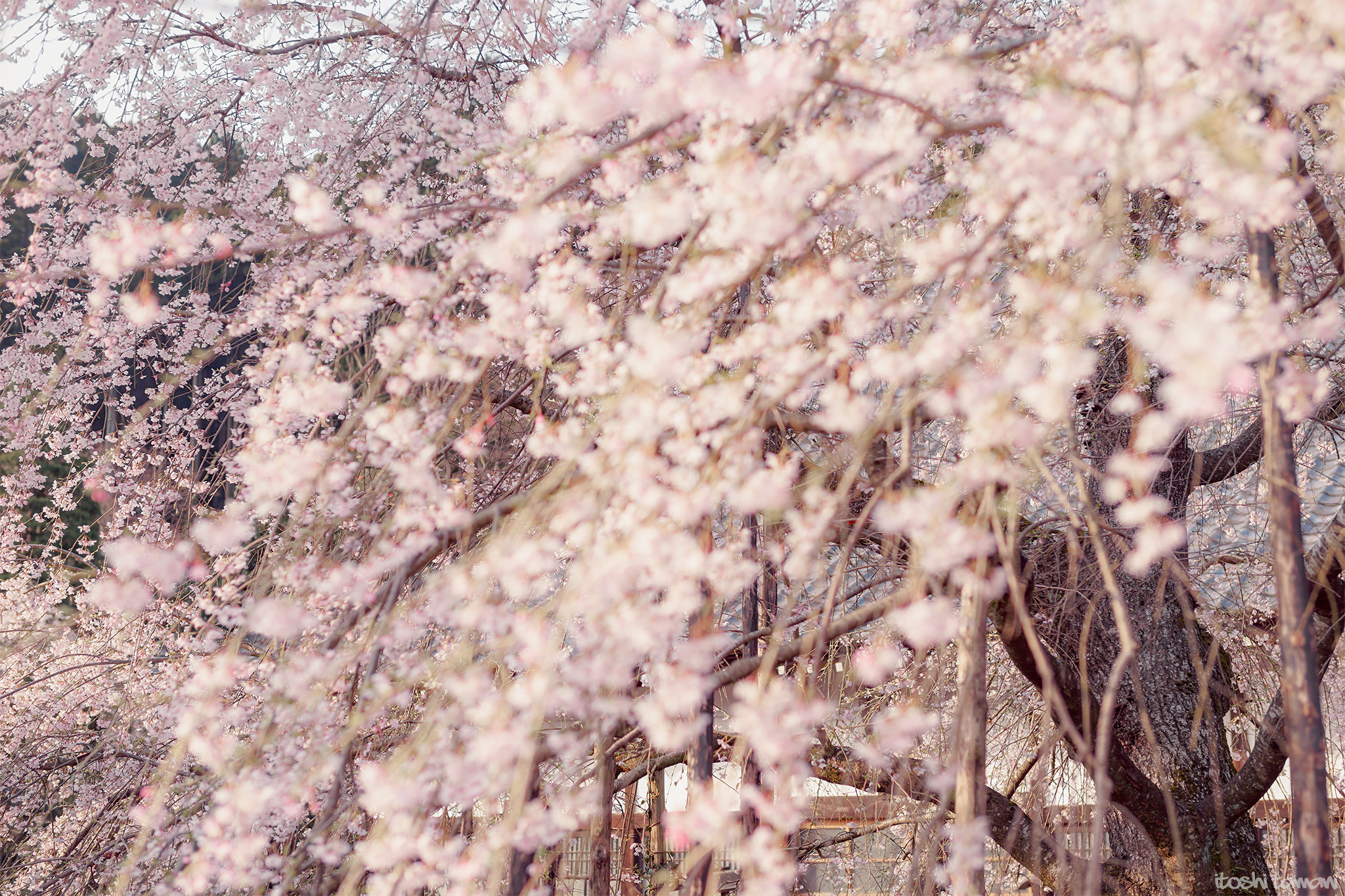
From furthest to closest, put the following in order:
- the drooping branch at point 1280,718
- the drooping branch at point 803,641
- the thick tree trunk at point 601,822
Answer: the drooping branch at point 1280,718
the thick tree trunk at point 601,822
the drooping branch at point 803,641

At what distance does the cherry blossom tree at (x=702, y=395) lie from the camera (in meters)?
1.23

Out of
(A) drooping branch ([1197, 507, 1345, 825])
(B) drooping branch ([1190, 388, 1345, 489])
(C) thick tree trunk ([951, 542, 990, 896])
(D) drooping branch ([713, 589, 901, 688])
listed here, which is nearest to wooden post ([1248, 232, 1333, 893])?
(C) thick tree trunk ([951, 542, 990, 896])

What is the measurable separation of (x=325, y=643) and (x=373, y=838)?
14.5 inches

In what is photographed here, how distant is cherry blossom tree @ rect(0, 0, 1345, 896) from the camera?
1.23m

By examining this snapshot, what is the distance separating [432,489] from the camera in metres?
1.72

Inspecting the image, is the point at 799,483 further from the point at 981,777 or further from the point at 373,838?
the point at 373,838

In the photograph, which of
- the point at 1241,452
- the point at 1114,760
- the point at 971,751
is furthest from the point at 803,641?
the point at 1241,452

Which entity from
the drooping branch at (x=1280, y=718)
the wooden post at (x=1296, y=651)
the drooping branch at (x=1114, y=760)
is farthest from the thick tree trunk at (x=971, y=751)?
the drooping branch at (x=1280, y=718)

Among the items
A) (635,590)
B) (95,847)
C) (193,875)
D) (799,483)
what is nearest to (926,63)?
(635,590)

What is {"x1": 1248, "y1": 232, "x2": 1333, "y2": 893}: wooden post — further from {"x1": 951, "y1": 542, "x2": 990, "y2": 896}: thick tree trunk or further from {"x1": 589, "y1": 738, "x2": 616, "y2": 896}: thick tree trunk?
{"x1": 589, "y1": 738, "x2": 616, "y2": 896}: thick tree trunk

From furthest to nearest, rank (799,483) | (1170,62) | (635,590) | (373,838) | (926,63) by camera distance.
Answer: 1. (799,483)
2. (373,838)
3. (635,590)
4. (926,63)
5. (1170,62)

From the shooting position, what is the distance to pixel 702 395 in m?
1.44

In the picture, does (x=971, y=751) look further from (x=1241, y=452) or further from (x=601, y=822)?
(x=1241, y=452)

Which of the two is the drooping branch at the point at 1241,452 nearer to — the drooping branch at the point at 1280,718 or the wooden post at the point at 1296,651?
the drooping branch at the point at 1280,718
